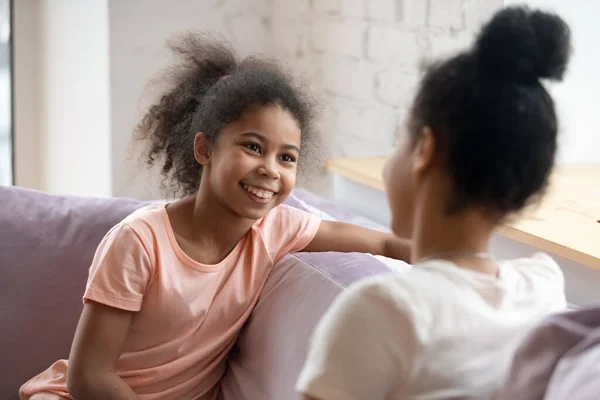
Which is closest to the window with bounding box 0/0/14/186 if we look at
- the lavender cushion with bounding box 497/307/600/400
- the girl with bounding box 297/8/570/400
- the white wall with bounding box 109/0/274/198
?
the white wall with bounding box 109/0/274/198

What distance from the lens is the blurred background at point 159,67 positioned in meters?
2.30

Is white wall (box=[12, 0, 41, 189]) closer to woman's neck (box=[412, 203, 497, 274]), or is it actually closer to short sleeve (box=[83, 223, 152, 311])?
short sleeve (box=[83, 223, 152, 311])

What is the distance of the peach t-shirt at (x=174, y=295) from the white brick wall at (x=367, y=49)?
70cm

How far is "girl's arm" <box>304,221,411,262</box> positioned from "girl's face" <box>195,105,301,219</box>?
0.15 m

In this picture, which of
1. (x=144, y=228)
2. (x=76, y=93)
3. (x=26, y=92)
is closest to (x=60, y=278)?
(x=144, y=228)

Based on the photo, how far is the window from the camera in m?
2.96

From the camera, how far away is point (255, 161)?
1.48 meters

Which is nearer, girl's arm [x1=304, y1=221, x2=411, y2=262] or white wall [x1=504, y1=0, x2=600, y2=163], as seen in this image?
girl's arm [x1=304, y1=221, x2=411, y2=262]

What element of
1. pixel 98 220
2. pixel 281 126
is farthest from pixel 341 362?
pixel 98 220

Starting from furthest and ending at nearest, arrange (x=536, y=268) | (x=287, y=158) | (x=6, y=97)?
(x=6, y=97) → (x=287, y=158) → (x=536, y=268)

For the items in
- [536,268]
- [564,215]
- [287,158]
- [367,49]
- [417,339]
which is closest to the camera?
[417,339]

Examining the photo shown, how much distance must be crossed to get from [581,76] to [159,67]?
1281 millimetres

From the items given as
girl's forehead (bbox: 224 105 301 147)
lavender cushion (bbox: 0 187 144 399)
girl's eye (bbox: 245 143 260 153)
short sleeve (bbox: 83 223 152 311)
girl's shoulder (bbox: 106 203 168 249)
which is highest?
girl's forehead (bbox: 224 105 301 147)

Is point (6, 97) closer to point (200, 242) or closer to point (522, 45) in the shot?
point (200, 242)
